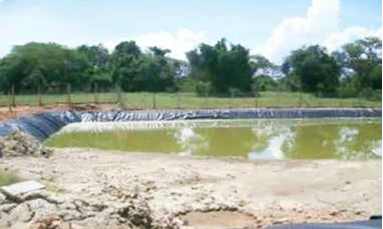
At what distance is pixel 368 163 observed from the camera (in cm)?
950

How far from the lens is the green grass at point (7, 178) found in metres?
6.89

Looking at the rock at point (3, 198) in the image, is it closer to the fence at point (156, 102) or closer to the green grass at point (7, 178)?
the green grass at point (7, 178)

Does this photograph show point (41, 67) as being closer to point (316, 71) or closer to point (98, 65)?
point (98, 65)

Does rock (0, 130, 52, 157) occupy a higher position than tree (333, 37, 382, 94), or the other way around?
tree (333, 37, 382, 94)

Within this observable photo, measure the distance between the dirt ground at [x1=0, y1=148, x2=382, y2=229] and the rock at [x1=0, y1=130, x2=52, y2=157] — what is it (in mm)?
339

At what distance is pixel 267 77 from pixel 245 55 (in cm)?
848

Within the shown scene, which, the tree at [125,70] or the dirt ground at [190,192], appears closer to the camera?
the dirt ground at [190,192]

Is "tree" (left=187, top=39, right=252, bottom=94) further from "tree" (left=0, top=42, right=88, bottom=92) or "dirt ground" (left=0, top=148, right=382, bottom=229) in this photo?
"dirt ground" (left=0, top=148, right=382, bottom=229)

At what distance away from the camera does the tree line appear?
31.7m

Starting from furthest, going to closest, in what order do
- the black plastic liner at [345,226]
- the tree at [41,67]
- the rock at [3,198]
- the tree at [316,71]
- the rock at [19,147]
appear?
1. the tree at [316,71]
2. the tree at [41,67]
3. the rock at [19,147]
4. the rock at [3,198]
5. the black plastic liner at [345,226]

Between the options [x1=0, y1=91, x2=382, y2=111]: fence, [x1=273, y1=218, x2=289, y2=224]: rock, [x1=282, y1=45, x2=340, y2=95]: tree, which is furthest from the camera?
[x1=282, y1=45, x2=340, y2=95]: tree

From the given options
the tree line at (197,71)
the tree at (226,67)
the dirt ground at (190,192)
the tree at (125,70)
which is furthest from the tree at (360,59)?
the dirt ground at (190,192)

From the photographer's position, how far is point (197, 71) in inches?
1331

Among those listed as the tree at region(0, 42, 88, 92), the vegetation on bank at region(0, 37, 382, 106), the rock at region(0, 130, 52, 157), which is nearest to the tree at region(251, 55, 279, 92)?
the vegetation on bank at region(0, 37, 382, 106)
